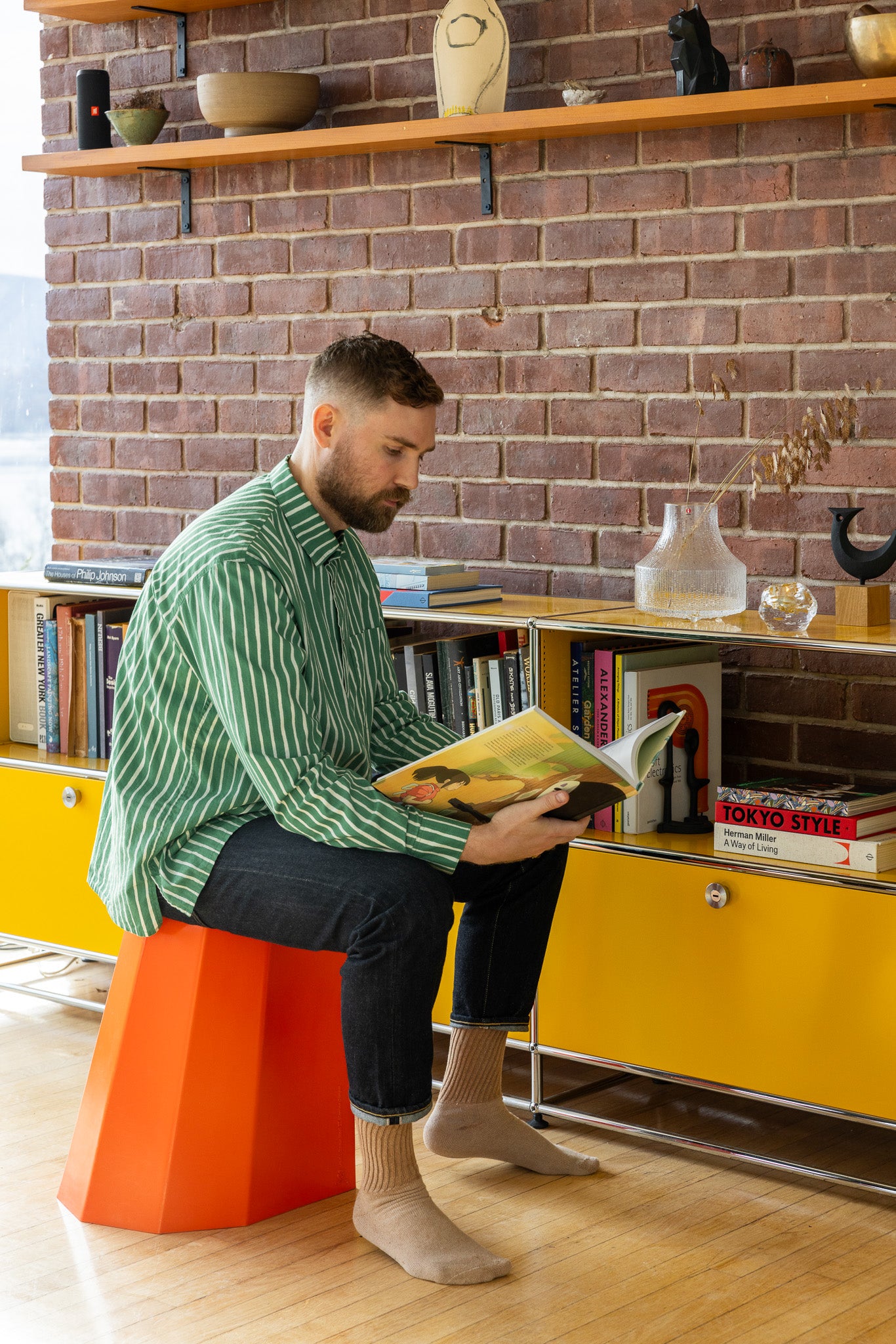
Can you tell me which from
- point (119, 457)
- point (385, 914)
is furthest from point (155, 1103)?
point (119, 457)

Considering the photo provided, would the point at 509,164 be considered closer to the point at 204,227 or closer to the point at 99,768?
the point at 204,227

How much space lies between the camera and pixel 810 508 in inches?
109

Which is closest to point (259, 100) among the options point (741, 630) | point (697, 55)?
point (697, 55)

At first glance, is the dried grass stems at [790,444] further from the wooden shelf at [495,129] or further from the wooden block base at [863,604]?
the wooden shelf at [495,129]

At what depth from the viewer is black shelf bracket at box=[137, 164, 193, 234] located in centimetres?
347

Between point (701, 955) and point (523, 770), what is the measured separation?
589mm

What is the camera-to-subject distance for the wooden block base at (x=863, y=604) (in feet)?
8.11

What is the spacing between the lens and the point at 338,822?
2.05 meters

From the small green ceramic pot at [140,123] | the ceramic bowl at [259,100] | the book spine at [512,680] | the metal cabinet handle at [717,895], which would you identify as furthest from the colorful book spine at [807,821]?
the small green ceramic pot at [140,123]

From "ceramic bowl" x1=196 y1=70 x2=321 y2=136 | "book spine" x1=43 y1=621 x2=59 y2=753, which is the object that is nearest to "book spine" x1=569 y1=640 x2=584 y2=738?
"book spine" x1=43 y1=621 x2=59 y2=753

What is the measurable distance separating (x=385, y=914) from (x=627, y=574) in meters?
1.14

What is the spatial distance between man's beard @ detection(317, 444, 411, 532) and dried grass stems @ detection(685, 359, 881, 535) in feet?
1.82

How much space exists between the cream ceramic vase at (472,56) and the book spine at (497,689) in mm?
1002

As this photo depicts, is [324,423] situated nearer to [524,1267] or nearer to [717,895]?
[717,895]
